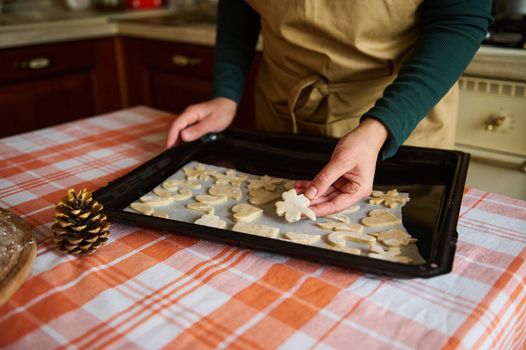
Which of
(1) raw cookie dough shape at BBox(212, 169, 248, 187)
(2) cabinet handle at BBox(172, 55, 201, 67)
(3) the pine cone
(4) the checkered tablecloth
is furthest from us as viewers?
(2) cabinet handle at BBox(172, 55, 201, 67)

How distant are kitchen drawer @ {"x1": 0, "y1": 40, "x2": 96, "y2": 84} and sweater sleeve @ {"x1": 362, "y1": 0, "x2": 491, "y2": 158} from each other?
4.77 feet

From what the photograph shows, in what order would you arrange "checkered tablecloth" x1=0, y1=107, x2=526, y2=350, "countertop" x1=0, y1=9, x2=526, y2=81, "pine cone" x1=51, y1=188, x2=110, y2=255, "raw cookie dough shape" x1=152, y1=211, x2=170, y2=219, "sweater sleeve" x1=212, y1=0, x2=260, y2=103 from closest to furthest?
1. "checkered tablecloth" x1=0, y1=107, x2=526, y2=350
2. "pine cone" x1=51, y1=188, x2=110, y2=255
3. "raw cookie dough shape" x1=152, y1=211, x2=170, y2=219
4. "sweater sleeve" x1=212, y1=0, x2=260, y2=103
5. "countertop" x1=0, y1=9, x2=526, y2=81

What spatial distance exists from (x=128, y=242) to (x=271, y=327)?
232 millimetres

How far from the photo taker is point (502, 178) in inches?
52.5

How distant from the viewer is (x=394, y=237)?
0.58 meters

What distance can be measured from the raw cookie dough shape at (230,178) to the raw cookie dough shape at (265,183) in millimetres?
17

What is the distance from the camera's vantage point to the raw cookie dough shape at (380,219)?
0.62 meters

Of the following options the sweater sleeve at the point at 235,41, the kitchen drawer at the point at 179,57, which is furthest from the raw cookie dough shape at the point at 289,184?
the kitchen drawer at the point at 179,57

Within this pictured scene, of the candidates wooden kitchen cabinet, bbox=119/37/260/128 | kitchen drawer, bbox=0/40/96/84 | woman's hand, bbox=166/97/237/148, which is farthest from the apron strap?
kitchen drawer, bbox=0/40/96/84

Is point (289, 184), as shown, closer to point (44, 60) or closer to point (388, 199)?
point (388, 199)

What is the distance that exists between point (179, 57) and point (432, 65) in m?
1.32

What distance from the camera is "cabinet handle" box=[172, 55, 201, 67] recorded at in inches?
71.7

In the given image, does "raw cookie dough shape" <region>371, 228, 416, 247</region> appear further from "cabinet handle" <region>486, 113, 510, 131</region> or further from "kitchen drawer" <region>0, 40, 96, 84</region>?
"kitchen drawer" <region>0, 40, 96, 84</region>

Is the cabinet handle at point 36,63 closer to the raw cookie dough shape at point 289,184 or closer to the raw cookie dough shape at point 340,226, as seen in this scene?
the raw cookie dough shape at point 289,184
